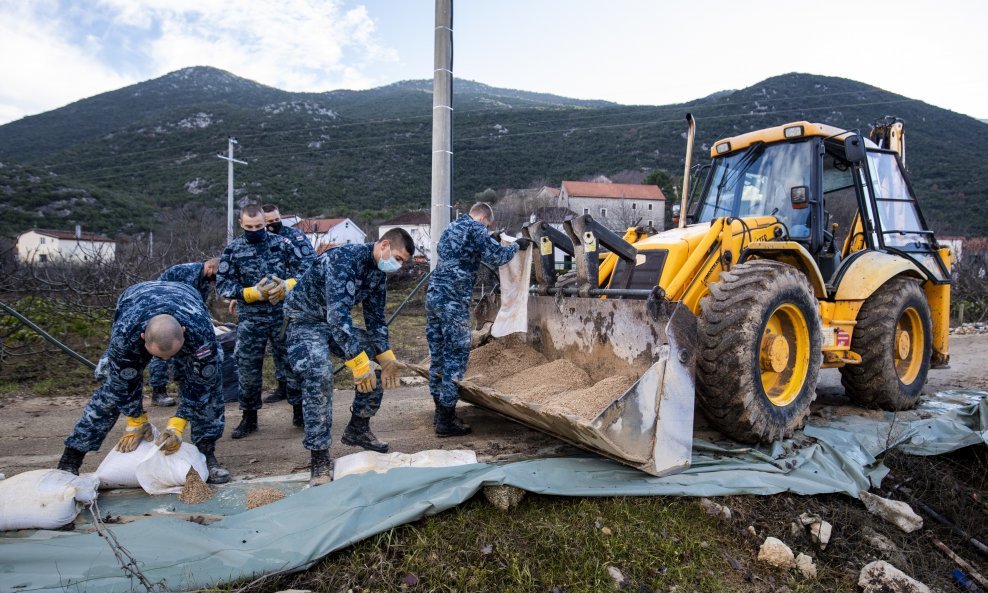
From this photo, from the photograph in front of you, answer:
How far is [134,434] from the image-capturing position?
11.8 ft

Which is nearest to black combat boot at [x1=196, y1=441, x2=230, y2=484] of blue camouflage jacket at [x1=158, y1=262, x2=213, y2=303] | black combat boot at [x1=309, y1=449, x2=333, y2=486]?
black combat boot at [x1=309, y1=449, x2=333, y2=486]

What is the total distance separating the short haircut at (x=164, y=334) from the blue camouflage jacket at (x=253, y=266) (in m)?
1.52

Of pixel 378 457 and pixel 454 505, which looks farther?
pixel 378 457

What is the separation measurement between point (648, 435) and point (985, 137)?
7357 centimetres

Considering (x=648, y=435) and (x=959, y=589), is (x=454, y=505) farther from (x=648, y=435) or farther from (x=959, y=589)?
(x=959, y=589)

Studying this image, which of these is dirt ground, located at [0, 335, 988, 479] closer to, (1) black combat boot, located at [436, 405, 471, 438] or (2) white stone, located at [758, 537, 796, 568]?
(1) black combat boot, located at [436, 405, 471, 438]

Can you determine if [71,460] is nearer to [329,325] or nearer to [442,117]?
[329,325]

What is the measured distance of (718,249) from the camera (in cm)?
444

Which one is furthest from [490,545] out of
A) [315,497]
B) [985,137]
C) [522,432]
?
[985,137]

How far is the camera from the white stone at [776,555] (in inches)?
123

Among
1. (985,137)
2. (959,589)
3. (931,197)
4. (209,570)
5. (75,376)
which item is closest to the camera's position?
(209,570)

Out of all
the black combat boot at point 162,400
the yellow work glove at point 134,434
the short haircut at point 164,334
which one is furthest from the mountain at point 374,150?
the short haircut at point 164,334

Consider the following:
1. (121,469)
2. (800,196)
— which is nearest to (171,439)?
(121,469)

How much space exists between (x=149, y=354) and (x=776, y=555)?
3.81 meters
